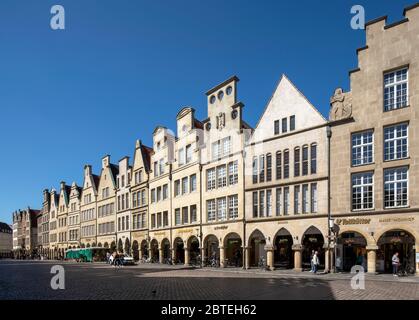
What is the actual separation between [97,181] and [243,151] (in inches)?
1831

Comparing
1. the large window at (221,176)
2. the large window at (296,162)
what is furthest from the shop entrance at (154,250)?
the large window at (296,162)

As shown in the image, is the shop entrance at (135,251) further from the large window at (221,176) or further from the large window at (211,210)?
the large window at (221,176)

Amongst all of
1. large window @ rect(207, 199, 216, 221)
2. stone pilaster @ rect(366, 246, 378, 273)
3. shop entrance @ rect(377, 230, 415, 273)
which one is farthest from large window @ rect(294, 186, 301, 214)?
large window @ rect(207, 199, 216, 221)

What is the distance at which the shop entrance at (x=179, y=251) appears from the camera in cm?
4666

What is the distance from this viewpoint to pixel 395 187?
2686 centimetres

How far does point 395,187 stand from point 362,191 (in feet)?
7.43

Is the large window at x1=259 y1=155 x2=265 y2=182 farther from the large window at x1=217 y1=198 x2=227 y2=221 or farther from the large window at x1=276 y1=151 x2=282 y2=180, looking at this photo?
the large window at x1=217 y1=198 x2=227 y2=221

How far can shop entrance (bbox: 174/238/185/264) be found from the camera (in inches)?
1837

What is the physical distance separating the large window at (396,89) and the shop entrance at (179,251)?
27.5m

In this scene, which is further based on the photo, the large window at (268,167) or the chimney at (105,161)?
the chimney at (105,161)

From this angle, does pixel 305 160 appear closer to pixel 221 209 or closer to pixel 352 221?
pixel 352 221

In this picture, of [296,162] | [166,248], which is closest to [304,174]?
[296,162]
